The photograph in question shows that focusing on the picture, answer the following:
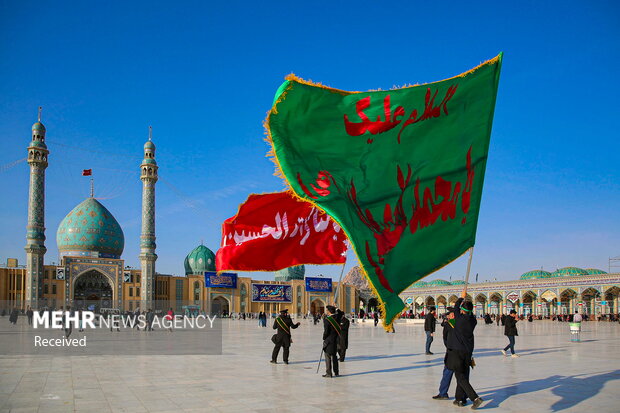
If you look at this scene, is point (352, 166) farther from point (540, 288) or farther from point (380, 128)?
point (540, 288)

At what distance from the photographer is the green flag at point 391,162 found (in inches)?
229

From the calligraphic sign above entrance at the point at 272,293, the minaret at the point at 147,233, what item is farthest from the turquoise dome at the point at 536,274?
the minaret at the point at 147,233

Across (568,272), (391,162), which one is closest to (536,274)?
(568,272)

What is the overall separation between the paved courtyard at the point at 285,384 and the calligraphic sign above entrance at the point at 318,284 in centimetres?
5366

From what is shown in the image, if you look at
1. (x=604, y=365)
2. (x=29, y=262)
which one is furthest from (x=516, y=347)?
(x=29, y=262)

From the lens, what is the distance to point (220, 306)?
2413 inches

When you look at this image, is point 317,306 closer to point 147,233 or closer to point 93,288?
point 147,233

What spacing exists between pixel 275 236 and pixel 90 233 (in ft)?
160

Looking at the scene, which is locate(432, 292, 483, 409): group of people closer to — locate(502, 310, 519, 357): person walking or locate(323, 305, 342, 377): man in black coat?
locate(323, 305, 342, 377): man in black coat

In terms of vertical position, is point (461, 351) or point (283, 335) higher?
point (461, 351)

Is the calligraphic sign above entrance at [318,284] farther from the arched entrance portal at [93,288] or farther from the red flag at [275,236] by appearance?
the red flag at [275,236]

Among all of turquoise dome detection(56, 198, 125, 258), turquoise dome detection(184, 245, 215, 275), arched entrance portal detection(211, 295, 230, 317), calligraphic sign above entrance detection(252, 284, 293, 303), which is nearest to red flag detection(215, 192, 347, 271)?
turquoise dome detection(56, 198, 125, 258)

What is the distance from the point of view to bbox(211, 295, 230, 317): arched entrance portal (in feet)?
199

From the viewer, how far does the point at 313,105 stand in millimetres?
5965
